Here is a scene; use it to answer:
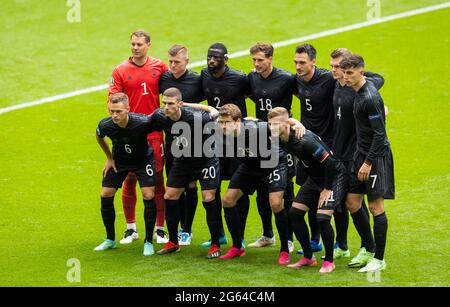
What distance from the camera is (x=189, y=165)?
1271cm

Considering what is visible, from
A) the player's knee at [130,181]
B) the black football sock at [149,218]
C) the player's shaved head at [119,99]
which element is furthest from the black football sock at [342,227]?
the player's shaved head at [119,99]

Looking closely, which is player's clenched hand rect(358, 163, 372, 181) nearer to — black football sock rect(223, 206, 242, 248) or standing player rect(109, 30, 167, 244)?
black football sock rect(223, 206, 242, 248)

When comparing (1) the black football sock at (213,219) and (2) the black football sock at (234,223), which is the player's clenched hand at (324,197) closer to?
(2) the black football sock at (234,223)

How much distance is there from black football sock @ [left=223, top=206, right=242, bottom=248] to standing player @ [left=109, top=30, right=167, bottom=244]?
50.3 inches

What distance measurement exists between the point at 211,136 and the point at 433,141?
20.4 feet

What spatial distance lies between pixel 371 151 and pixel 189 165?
2.54 metres

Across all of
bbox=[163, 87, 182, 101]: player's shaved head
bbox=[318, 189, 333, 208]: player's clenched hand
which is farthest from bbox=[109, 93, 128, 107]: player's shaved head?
bbox=[318, 189, 333, 208]: player's clenched hand

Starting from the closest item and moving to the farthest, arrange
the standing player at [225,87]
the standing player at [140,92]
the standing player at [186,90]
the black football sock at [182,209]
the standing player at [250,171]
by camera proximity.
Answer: the standing player at [250,171] → the standing player at [225,87] → the standing player at [186,90] → the standing player at [140,92] → the black football sock at [182,209]

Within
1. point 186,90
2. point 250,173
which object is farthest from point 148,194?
point 186,90

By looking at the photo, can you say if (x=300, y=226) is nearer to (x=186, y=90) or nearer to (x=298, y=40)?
(x=186, y=90)

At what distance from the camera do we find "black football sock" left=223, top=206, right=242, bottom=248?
1250 centimetres

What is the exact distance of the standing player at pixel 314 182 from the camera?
1157 centimetres

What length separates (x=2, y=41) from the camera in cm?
2203

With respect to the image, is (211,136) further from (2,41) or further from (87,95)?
(2,41)
